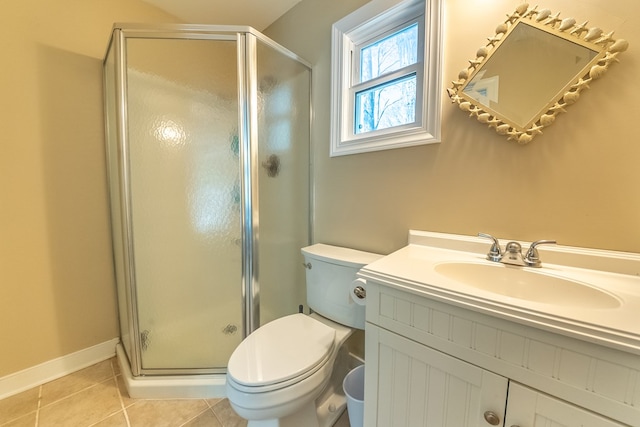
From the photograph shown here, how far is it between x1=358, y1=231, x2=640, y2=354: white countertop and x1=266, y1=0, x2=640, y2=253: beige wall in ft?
0.20

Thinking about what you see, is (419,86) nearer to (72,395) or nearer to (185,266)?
(185,266)

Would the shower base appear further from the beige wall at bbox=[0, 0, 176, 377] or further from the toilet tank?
the toilet tank

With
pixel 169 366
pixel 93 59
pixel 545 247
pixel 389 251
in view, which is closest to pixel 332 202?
pixel 389 251

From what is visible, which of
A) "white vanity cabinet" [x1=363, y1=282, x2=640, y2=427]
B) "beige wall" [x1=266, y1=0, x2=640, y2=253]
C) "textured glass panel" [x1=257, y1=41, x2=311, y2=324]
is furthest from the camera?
"textured glass panel" [x1=257, y1=41, x2=311, y2=324]

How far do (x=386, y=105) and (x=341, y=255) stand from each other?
84 centimetres

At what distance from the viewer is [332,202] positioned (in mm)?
1505

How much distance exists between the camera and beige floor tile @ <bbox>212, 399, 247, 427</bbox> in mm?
1162

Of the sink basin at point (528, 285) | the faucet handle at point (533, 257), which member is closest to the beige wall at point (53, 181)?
the sink basin at point (528, 285)

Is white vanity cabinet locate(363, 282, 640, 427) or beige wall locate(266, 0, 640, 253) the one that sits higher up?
beige wall locate(266, 0, 640, 253)

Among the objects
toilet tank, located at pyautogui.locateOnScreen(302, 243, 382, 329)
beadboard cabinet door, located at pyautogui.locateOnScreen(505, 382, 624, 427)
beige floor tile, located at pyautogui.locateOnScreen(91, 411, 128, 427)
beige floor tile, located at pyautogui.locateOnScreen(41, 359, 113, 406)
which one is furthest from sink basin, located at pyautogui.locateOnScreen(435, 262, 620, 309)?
beige floor tile, located at pyautogui.locateOnScreen(41, 359, 113, 406)

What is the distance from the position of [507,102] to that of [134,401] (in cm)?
219

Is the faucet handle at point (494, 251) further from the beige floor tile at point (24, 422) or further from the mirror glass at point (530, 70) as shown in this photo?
the beige floor tile at point (24, 422)

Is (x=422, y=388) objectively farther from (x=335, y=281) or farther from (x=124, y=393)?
(x=124, y=393)

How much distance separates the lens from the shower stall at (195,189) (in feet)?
4.23
